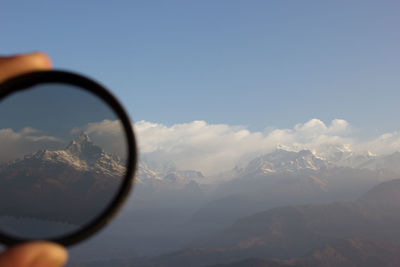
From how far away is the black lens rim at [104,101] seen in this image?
461 cm

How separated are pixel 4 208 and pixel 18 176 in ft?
2.52

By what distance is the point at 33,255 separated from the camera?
4.28 metres

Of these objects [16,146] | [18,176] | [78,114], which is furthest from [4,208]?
[78,114]

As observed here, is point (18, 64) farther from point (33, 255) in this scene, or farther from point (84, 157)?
point (33, 255)

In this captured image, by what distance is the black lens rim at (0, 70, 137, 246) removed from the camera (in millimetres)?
4605

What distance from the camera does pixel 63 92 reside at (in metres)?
4.91

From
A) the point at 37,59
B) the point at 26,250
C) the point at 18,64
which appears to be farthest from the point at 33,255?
the point at 37,59

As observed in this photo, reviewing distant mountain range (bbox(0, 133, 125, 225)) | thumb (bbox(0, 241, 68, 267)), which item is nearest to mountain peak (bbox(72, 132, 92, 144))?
distant mountain range (bbox(0, 133, 125, 225))

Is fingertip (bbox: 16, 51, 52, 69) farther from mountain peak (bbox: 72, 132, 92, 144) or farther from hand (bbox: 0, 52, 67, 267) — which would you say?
mountain peak (bbox: 72, 132, 92, 144)

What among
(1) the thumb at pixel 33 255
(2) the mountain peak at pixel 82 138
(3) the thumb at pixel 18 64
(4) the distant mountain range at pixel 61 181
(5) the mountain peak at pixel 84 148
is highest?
(3) the thumb at pixel 18 64

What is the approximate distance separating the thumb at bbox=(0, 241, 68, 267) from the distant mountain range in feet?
1.85

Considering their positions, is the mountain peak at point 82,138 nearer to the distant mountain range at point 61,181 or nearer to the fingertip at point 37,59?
the distant mountain range at point 61,181

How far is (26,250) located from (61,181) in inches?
78.5

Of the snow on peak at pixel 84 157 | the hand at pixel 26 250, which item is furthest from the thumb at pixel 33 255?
the snow on peak at pixel 84 157
